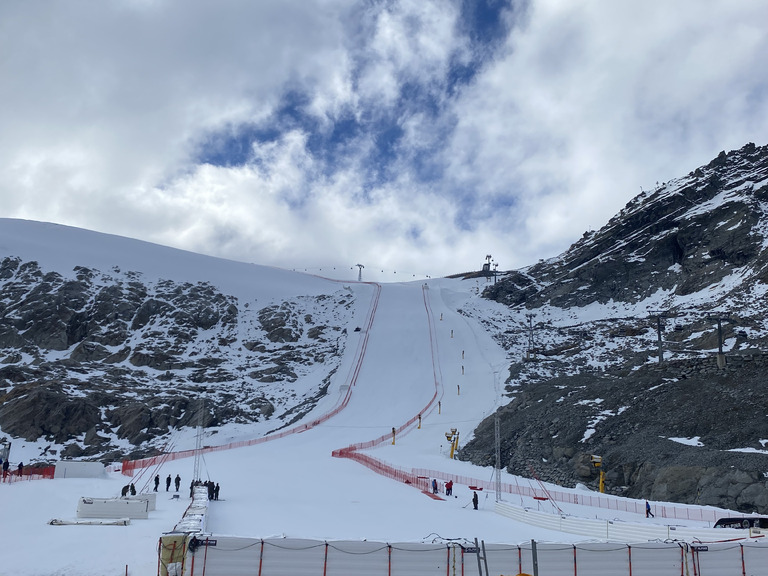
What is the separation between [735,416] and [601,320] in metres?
54.6

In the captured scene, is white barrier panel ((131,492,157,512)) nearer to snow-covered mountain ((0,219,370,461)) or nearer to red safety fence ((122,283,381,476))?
red safety fence ((122,283,381,476))

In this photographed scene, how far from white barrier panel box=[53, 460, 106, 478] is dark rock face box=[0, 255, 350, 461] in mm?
18372

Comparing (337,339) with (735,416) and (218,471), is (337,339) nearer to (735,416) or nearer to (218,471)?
(218,471)

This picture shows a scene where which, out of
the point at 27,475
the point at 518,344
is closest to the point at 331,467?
the point at 27,475

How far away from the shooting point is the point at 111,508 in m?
22.7

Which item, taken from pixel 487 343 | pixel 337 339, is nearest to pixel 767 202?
pixel 487 343

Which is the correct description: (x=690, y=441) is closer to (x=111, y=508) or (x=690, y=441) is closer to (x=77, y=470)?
(x=111, y=508)

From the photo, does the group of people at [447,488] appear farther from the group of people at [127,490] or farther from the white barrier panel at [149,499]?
the group of people at [127,490]

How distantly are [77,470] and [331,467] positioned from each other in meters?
14.7

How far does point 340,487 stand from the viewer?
3228cm

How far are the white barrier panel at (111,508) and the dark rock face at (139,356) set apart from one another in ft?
104

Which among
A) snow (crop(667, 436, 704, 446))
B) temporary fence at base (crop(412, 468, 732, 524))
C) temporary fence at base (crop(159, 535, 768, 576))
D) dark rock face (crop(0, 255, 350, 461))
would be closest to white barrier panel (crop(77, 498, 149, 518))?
temporary fence at base (crop(159, 535, 768, 576))

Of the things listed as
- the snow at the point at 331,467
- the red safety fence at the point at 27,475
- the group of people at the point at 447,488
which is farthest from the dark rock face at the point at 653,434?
the red safety fence at the point at 27,475

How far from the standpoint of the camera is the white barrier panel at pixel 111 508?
2230 cm
